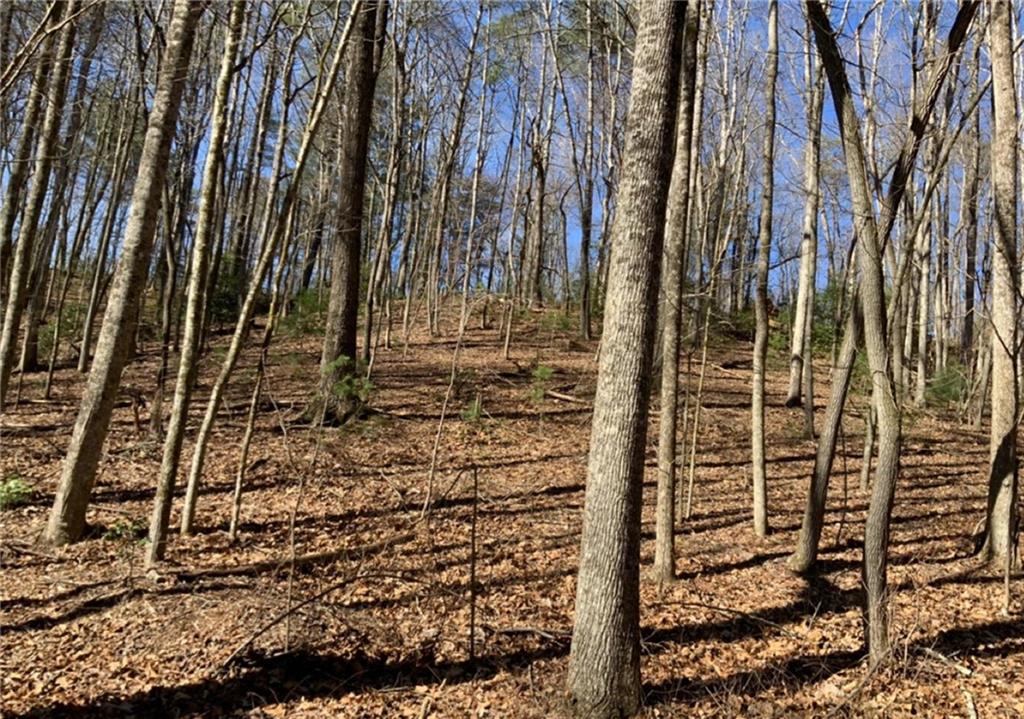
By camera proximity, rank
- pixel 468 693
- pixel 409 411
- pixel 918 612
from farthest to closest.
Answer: pixel 409 411 < pixel 918 612 < pixel 468 693

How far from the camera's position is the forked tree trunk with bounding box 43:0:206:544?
16.6 ft

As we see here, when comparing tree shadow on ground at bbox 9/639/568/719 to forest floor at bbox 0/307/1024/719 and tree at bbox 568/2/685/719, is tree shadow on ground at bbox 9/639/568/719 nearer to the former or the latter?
forest floor at bbox 0/307/1024/719

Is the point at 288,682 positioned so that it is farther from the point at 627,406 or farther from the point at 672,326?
the point at 672,326

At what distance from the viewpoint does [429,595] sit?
4984mm

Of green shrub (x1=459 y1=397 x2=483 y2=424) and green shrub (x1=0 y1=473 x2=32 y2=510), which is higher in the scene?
green shrub (x1=459 y1=397 x2=483 y2=424)

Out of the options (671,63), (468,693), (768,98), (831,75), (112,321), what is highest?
(768,98)

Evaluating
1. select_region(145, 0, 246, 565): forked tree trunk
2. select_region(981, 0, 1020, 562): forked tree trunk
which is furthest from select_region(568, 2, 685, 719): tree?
select_region(981, 0, 1020, 562): forked tree trunk

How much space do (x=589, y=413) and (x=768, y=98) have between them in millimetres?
5444

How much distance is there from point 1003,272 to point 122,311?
793 cm

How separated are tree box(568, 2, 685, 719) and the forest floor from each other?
0.42 metres

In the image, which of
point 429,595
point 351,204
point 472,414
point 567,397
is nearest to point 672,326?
point 429,595

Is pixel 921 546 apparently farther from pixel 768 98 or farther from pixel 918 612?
pixel 768 98

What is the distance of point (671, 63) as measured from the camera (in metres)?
3.59

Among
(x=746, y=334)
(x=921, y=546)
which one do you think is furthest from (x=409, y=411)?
(x=746, y=334)
